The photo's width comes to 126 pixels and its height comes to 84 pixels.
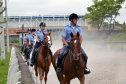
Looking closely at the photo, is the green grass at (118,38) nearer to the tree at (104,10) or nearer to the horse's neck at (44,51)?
the tree at (104,10)

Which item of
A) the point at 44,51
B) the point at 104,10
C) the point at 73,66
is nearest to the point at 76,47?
the point at 73,66

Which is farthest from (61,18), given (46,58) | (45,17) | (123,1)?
(46,58)

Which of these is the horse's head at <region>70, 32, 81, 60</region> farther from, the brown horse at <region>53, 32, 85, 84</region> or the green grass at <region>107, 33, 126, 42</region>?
the green grass at <region>107, 33, 126, 42</region>

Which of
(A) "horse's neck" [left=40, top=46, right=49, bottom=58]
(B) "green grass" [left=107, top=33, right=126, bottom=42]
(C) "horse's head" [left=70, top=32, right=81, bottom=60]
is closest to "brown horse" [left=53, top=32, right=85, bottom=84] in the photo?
(C) "horse's head" [left=70, top=32, right=81, bottom=60]

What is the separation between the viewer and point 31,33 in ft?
53.4

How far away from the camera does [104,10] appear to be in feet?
137

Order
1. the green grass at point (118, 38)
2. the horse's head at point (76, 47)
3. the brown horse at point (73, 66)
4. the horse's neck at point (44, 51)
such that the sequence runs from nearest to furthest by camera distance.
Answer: the horse's head at point (76, 47) < the brown horse at point (73, 66) < the horse's neck at point (44, 51) < the green grass at point (118, 38)

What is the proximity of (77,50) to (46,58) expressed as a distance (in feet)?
13.8

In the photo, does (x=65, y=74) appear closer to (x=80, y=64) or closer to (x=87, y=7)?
(x=80, y=64)

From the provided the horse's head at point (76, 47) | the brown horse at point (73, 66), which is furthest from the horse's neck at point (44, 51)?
the horse's head at point (76, 47)

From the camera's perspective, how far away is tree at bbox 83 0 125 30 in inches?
1629

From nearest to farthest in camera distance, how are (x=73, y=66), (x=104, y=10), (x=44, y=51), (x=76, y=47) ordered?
1. (x=76, y=47)
2. (x=73, y=66)
3. (x=44, y=51)
4. (x=104, y=10)

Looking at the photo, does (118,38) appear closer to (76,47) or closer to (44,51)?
(44,51)

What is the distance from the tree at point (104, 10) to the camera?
4138 cm
